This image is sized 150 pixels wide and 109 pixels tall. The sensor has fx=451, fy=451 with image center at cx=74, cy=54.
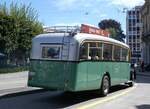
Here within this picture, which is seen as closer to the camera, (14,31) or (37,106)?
(37,106)

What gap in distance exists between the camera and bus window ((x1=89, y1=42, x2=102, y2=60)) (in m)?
17.6

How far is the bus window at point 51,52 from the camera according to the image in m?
16.7

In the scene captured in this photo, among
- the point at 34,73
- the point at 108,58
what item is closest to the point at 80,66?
the point at 34,73

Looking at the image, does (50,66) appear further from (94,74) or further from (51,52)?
(94,74)

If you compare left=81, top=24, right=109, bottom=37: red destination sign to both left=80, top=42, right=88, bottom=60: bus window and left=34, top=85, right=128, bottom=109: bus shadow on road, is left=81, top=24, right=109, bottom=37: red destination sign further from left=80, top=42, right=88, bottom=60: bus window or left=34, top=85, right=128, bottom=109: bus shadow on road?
left=34, top=85, right=128, bottom=109: bus shadow on road

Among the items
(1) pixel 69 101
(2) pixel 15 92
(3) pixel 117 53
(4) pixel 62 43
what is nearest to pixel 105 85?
(1) pixel 69 101

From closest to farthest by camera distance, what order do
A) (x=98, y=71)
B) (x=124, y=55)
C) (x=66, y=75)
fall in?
1. (x=66, y=75)
2. (x=98, y=71)
3. (x=124, y=55)

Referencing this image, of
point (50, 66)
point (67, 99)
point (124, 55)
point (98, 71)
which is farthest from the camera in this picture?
point (124, 55)

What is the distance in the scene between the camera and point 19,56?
47250 mm

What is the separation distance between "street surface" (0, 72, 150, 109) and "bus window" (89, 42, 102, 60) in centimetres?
169

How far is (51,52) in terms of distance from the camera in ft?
55.7

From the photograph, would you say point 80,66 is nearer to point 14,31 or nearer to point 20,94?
point 20,94

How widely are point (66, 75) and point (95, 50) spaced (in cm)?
235

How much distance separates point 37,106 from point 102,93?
13.6 ft
